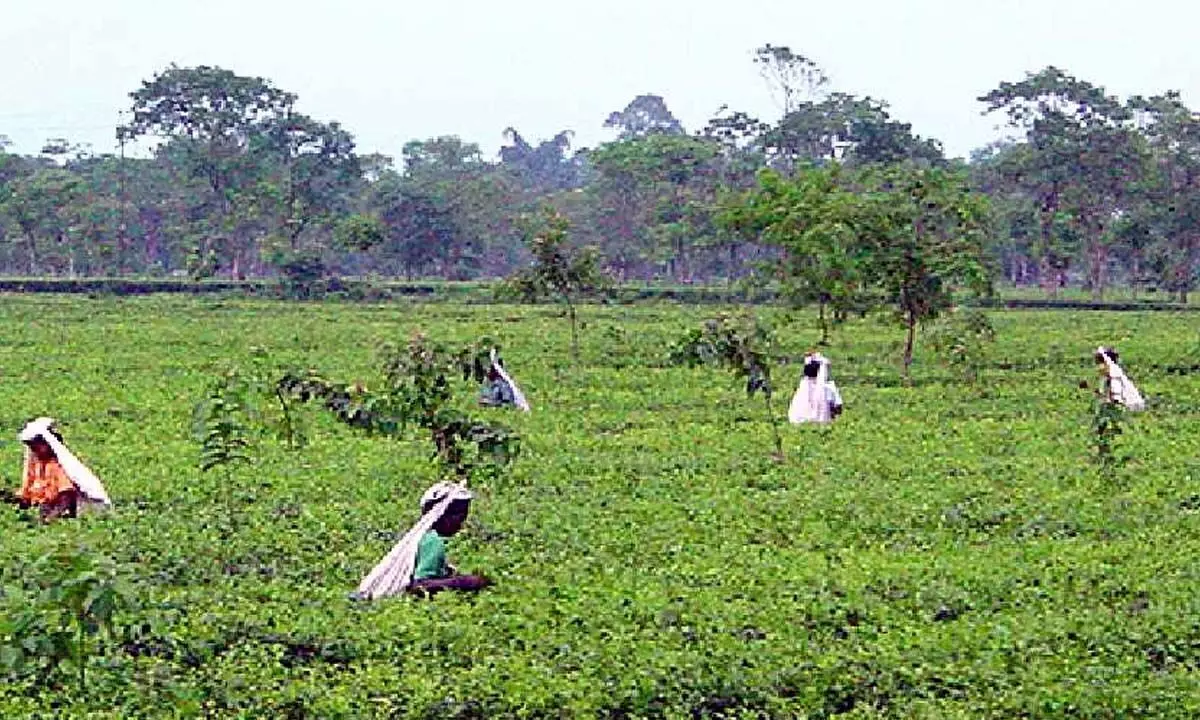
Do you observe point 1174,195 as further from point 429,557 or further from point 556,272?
point 429,557

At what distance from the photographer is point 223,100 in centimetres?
7325

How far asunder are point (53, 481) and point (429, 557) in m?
4.64

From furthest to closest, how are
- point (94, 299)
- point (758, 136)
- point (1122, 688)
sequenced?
1. point (758, 136)
2. point (94, 299)
3. point (1122, 688)

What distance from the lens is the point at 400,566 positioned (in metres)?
11.9

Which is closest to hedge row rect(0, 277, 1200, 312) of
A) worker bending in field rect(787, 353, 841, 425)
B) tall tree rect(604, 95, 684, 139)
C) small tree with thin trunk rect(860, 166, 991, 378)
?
small tree with thin trunk rect(860, 166, 991, 378)

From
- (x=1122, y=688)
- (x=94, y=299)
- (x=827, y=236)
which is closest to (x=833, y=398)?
(x=827, y=236)

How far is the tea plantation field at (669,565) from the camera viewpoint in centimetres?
960

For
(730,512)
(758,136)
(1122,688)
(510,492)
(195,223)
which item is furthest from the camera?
(758,136)

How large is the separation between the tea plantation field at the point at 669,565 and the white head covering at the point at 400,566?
25 centimetres

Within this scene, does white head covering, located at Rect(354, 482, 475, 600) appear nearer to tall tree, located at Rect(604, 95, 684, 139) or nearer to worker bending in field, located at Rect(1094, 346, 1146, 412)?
worker bending in field, located at Rect(1094, 346, 1146, 412)

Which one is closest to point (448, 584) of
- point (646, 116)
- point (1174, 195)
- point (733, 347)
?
point (733, 347)

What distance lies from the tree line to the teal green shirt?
45.4 meters

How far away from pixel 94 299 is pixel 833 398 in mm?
37308

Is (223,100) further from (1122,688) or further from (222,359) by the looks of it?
(1122,688)
